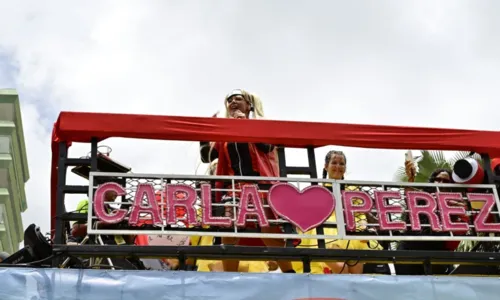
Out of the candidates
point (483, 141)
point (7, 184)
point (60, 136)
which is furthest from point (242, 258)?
point (7, 184)

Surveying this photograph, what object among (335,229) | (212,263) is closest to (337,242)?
(335,229)

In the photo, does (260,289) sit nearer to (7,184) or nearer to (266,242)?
(266,242)

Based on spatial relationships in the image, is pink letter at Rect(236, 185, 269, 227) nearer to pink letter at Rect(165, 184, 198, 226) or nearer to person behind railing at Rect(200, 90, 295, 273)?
person behind railing at Rect(200, 90, 295, 273)

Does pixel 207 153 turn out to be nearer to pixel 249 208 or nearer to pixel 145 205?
pixel 249 208

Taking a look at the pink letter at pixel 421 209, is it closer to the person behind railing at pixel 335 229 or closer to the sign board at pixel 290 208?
the sign board at pixel 290 208

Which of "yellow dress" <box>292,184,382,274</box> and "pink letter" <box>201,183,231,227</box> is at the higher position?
"pink letter" <box>201,183,231,227</box>

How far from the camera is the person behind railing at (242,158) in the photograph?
6984mm

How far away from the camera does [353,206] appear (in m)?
6.94

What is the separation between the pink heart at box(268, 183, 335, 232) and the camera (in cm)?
674

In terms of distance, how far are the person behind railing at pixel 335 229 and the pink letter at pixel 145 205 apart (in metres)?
1.69

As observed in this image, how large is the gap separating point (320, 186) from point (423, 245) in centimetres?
143

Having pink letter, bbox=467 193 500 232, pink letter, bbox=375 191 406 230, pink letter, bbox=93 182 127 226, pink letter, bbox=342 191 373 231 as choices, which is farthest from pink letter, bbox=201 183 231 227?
pink letter, bbox=467 193 500 232

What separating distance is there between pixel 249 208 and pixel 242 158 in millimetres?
798

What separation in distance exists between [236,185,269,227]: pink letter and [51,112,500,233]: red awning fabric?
570mm
